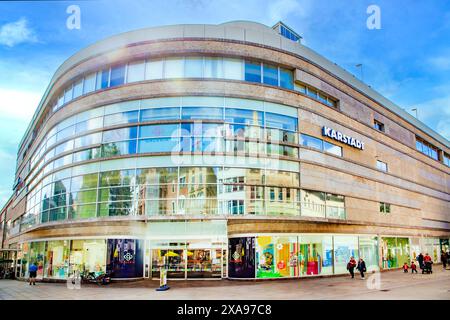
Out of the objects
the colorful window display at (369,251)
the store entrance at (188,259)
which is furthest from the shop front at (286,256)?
the colorful window display at (369,251)

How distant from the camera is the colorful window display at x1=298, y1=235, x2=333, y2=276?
27.5m

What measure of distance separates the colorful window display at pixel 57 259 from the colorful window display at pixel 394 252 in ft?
88.7

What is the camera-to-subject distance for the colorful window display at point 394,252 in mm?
35875

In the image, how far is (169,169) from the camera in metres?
26.1

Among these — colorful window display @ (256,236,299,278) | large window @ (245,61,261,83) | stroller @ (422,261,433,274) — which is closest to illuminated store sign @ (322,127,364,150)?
large window @ (245,61,261,83)

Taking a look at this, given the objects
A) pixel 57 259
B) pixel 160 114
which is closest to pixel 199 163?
pixel 160 114

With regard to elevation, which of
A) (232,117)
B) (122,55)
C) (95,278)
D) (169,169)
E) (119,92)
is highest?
(122,55)

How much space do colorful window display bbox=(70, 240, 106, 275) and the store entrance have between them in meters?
3.23

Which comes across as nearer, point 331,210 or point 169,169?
point 169,169

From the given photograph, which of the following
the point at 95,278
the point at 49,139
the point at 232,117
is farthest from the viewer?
the point at 49,139

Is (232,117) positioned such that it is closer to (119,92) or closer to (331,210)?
(119,92)

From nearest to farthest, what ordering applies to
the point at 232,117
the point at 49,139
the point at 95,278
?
the point at 95,278, the point at 232,117, the point at 49,139

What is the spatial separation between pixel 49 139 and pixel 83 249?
12.0m

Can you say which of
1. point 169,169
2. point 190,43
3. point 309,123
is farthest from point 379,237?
point 190,43
